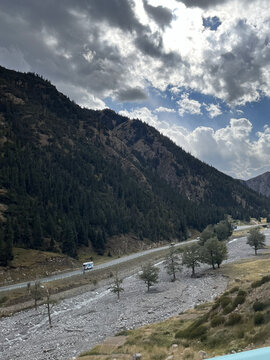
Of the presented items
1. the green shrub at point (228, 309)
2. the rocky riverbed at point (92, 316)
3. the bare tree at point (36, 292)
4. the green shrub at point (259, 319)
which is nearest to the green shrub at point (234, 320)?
the green shrub at point (259, 319)

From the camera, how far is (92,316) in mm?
48656

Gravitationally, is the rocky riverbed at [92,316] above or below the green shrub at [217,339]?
below

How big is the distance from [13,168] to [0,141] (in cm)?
3902

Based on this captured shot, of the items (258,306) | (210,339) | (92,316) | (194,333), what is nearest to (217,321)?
(194,333)

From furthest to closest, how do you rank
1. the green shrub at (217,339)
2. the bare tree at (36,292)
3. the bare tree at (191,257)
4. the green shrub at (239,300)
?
the bare tree at (191,257), the bare tree at (36,292), the green shrub at (239,300), the green shrub at (217,339)

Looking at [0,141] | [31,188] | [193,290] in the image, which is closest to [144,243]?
[31,188]

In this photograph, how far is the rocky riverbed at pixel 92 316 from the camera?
35062 millimetres

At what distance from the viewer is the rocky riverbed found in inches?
1380

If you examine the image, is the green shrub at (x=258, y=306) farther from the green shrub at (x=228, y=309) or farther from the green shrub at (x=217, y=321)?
the green shrub at (x=217, y=321)

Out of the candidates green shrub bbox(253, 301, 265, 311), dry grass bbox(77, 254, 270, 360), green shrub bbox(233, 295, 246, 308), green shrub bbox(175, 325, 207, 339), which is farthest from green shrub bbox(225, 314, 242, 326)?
green shrub bbox(233, 295, 246, 308)

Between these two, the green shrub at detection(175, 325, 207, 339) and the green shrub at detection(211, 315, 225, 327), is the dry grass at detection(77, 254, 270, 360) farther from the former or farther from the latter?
the green shrub at detection(211, 315, 225, 327)

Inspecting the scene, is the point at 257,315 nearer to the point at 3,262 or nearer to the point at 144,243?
the point at 3,262

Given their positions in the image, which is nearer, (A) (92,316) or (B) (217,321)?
(B) (217,321)

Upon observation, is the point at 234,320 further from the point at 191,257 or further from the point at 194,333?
the point at 191,257
